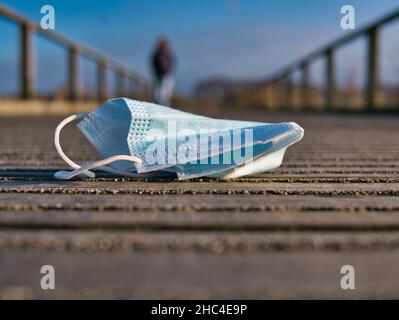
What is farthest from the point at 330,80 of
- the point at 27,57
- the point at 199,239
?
the point at 199,239

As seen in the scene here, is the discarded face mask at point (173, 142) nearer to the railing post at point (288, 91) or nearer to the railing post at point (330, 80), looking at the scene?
the railing post at point (330, 80)

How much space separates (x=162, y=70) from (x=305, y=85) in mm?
3529

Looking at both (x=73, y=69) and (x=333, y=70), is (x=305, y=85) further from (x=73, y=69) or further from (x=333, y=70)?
(x=73, y=69)

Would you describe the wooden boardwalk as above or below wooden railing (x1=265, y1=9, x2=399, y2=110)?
below

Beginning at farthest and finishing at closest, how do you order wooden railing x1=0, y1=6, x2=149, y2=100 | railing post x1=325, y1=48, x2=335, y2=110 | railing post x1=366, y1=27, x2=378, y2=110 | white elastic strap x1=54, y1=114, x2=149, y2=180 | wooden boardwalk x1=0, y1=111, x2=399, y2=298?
railing post x1=325, y1=48, x2=335, y2=110 < railing post x1=366, y1=27, x2=378, y2=110 < wooden railing x1=0, y1=6, x2=149, y2=100 < white elastic strap x1=54, y1=114, x2=149, y2=180 < wooden boardwalk x1=0, y1=111, x2=399, y2=298

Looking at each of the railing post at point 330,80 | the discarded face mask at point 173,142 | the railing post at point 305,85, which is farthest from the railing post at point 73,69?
the discarded face mask at point 173,142

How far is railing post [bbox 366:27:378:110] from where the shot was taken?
20.7 feet

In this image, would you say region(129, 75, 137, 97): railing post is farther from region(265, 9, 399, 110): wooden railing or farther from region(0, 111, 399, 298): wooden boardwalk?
region(0, 111, 399, 298): wooden boardwalk

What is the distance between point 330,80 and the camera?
8391 millimetres

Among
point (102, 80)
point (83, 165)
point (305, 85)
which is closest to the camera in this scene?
point (83, 165)

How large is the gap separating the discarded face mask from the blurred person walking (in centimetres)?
737

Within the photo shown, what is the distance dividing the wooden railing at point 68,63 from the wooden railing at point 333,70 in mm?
4429

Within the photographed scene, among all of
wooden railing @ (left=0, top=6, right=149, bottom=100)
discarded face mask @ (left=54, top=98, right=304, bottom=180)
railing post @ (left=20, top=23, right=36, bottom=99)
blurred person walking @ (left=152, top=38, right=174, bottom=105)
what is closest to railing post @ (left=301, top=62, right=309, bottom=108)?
blurred person walking @ (left=152, top=38, right=174, bottom=105)

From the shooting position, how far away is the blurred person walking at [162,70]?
8.71m
